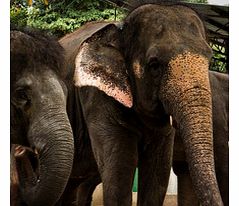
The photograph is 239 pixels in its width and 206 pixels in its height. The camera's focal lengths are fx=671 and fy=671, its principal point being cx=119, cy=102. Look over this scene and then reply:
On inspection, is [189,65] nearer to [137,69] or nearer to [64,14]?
[137,69]

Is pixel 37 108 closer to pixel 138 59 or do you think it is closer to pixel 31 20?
pixel 138 59

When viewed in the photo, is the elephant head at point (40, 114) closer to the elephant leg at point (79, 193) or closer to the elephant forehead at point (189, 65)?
the elephant forehead at point (189, 65)

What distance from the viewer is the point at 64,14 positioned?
464 inches

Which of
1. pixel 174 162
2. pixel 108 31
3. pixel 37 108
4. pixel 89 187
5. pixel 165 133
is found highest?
pixel 108 31

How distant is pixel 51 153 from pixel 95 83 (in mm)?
927

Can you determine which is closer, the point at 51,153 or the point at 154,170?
the point at 51,153

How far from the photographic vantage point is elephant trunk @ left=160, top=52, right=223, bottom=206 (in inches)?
120

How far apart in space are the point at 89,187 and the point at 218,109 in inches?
64.3

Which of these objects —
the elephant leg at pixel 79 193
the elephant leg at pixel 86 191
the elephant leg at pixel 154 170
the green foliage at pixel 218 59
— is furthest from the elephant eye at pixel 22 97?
the green foliage at pixel 218 59

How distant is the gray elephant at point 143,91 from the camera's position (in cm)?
344

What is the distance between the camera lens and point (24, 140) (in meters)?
3.34

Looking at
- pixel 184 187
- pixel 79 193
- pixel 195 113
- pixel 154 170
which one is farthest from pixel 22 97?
pixel 79 193
